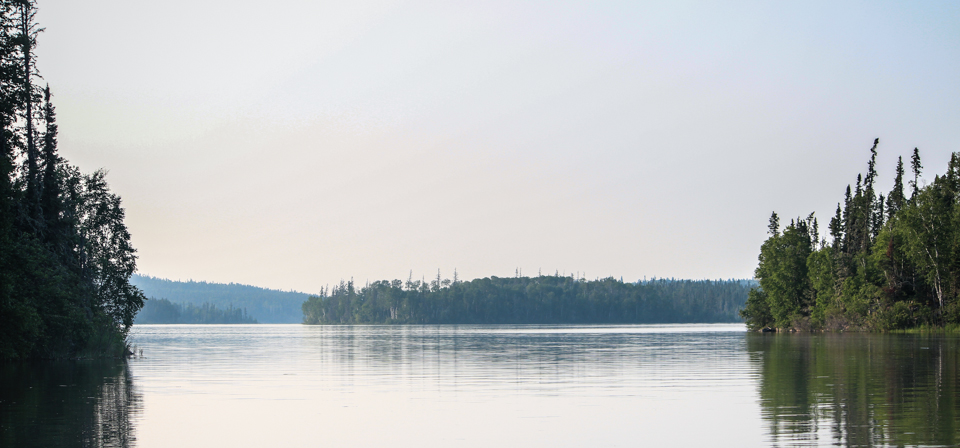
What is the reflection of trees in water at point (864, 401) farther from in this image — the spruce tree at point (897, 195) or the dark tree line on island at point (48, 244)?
the spruce tree at point (897, 195)

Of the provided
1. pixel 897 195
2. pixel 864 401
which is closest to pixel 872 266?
pixel 897 195

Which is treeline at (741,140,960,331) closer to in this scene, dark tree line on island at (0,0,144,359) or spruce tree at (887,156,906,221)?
spruce tree at (887,156,906,221)

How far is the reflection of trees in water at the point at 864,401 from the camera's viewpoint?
1806 cm

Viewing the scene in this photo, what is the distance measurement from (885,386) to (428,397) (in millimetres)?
15107

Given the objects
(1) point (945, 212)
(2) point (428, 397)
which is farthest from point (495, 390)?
(1) point (945, 212)

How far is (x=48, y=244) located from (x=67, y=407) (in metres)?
27.9

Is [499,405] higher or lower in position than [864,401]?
lower

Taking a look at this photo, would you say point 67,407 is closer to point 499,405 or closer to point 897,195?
point 499,405

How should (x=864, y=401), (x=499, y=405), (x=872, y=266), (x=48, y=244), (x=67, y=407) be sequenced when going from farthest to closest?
(x=872, y=266)
(x=48, y=244)
(x=499, y=405)
(x=67, y=407)
(x=864, y=401)

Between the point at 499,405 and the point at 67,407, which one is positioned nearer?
the point at 67,407

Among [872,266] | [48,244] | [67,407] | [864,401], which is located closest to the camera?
[864,401]

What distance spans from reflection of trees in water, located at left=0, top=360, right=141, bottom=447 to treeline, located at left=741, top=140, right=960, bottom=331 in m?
84.3

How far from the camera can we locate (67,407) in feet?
82.2

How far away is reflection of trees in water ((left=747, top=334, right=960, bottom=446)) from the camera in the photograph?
18.1m
